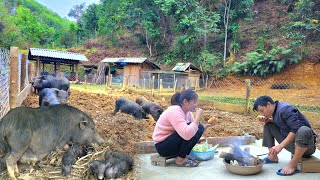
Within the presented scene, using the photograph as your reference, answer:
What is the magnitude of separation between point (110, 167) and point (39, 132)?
0.99 metres

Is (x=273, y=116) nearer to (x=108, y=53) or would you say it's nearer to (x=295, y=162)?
(x=295, y=162)

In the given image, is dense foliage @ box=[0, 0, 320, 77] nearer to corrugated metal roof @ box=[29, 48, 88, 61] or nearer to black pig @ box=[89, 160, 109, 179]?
corrugated metal roof @ box=[29, 48, 88, 61]

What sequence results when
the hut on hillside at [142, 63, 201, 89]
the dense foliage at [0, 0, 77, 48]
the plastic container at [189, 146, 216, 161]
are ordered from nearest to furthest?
1. the plastic container at [189, 146, 216, 161]
2. the hut on hillside at [142, 63, 201, 89]
3. the dense foliage at [0, 0, 77, 48]

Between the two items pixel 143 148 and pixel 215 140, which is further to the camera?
pixel 215 140

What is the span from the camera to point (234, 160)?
448 centimetres

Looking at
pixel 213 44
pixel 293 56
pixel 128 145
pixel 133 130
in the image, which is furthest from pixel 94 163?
pixel 213 44

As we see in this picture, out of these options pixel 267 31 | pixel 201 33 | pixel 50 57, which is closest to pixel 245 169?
pixel 50 57

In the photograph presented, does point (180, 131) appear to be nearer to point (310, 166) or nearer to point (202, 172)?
point (202, 172)

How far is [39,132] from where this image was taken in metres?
4.02

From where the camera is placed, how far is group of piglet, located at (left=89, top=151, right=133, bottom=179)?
3.92m

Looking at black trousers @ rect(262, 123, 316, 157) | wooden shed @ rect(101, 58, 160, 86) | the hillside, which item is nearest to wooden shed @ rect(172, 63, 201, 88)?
wooden shed @ rect(101, 58, 160, 86)

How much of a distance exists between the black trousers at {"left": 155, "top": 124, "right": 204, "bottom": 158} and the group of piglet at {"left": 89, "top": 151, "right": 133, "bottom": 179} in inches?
22.8

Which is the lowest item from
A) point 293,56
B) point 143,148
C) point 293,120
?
point 143,148

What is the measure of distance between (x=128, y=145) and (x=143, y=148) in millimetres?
262
